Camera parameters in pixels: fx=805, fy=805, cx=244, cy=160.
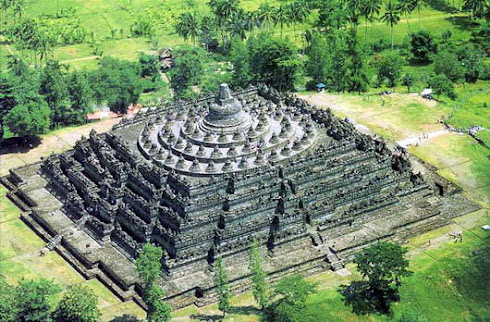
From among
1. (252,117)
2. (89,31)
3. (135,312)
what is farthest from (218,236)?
(89,31)

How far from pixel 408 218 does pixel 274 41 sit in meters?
42.0

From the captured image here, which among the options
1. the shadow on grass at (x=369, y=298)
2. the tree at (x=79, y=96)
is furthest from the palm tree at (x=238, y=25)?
the shadow on grass at (x=369, y=298)

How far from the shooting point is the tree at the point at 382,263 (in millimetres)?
72750

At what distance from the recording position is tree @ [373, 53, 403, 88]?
12450 centimetres

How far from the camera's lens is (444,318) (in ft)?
236

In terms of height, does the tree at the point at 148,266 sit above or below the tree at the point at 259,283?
above

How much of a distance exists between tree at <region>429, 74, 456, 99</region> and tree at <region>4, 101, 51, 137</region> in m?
55.4

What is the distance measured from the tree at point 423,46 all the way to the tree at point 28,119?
6831 centimetres

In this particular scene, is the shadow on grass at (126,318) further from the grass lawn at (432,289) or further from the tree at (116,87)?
the tree at (116,87)

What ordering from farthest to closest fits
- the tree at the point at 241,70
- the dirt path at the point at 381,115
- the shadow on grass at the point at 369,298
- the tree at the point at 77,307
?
the tree at the point at 241,70, the dirt path at the point at 381,115, the shadow on grass at the point at 369,298, the tree at the point at 77,307

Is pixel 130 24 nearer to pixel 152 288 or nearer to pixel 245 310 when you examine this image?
pixel 245 310

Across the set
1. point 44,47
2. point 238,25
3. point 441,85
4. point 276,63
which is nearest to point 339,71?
point 276,63

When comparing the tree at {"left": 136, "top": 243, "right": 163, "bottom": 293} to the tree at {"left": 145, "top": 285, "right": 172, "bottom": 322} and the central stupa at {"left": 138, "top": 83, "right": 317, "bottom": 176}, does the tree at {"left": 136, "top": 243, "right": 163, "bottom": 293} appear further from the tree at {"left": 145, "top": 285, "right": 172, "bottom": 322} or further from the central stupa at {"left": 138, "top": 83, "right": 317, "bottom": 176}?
the central stupa at {"left": 138, "top": 83, "right": 317, "bottom": 176}

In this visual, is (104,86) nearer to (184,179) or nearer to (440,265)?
(184,179)
